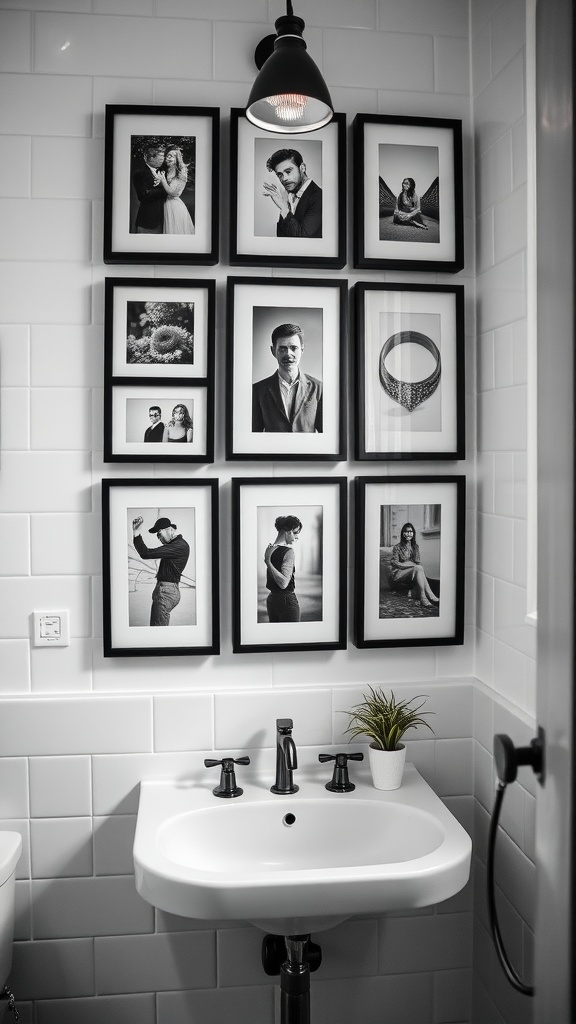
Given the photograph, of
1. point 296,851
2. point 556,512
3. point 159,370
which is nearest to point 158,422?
point 159,370

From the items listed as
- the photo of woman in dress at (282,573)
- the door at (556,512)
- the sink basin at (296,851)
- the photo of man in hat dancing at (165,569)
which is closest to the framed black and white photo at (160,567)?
the photo of man in hat dancing at (165,569)

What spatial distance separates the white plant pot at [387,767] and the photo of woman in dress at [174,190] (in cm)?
121

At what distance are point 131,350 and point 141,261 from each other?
196 mm

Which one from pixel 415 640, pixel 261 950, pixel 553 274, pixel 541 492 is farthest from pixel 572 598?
pixel 261 950

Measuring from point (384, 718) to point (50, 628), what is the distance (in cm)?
76

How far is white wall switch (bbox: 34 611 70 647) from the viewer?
175 cm

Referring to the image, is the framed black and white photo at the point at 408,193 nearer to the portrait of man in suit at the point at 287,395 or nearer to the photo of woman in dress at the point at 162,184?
the portrait of man in suit at the point at 287,395

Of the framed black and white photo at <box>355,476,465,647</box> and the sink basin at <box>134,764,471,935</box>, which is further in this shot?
the framed black and white photo at <box>355,476,465,647</box>

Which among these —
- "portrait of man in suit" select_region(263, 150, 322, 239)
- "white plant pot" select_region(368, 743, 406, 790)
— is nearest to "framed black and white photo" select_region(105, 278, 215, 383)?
"portrait of man in suit" select_region(263, 150, 322, 239)

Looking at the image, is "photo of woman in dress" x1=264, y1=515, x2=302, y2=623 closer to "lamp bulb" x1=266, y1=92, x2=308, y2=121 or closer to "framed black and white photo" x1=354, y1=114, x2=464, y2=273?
"framed black and white photo" x1=354, y1=114, x2=464, y2=273

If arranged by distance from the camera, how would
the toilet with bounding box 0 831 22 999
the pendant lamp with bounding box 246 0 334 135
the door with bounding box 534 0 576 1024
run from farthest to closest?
the toilet with bounding box 0 831 22 999
the pendant lamp with bounding box 246 0 334 135
the door with bounding box 534 0 576 1024

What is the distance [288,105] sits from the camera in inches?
55.7

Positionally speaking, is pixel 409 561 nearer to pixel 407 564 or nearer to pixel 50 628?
pixel 407 564

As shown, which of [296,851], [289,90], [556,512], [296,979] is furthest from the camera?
[296,851]
